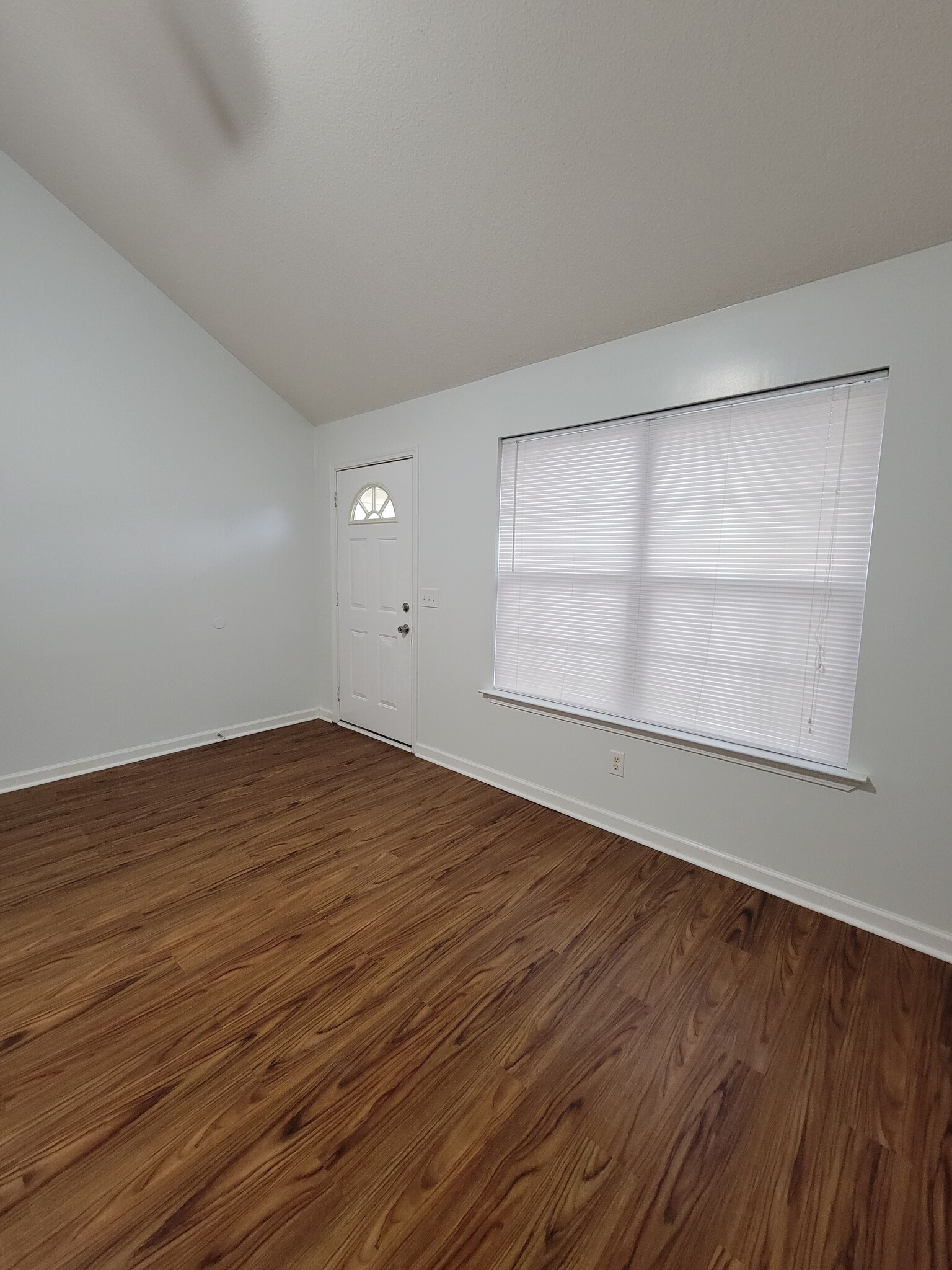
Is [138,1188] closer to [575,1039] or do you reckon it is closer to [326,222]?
[575,1039]

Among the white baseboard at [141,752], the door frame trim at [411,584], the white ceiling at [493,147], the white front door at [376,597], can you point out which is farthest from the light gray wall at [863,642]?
the white baseboard at [141,752]

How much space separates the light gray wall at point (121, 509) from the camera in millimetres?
2904

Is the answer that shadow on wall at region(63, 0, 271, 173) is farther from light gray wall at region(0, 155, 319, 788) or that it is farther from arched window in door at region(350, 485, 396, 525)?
arched window in door at region(350, 485, 396, 525)

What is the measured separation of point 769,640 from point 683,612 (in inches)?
14.9

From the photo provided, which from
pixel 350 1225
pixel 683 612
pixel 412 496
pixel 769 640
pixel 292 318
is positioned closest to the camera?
pixel 350 1225

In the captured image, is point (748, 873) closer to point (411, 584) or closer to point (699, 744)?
point (699, 744)

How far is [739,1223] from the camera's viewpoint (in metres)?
1.07

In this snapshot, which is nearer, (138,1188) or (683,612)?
(138,1188)

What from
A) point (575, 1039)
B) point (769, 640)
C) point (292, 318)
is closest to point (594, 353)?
point (769, 640)

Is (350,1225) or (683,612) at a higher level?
(683,612)

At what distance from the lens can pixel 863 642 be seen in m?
1.95

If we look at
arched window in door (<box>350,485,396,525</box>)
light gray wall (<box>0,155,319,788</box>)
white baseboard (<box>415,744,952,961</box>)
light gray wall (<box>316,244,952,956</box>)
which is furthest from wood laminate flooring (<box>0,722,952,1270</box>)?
arched window in door (<box>350,485,396,525</box>)

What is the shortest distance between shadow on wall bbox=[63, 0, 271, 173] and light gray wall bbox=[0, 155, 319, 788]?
3.93ft

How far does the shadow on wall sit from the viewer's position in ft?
6.20
